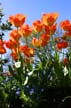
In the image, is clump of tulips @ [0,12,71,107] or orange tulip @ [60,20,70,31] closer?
clump of tulips @ [0,12,71,107]

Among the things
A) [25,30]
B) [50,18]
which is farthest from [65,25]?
[25,30]

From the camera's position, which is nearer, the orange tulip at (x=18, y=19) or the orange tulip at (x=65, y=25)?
the orange tulip at (x=18, y=19)

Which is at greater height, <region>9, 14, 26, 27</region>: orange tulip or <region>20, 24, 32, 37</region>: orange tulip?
<region>9, 14, 26, 27</region>: orange tulip

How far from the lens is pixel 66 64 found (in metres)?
4.02

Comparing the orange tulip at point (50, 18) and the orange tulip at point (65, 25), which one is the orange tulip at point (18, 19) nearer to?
the orange tulip at point (50, 18)

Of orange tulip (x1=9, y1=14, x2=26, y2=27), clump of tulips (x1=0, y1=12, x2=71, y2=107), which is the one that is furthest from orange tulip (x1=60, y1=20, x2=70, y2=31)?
orange tulip (x1=9, y1=14, x2=26, y2=27)

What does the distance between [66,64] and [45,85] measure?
48cm

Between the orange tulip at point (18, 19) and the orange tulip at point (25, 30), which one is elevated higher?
the orange tulip at point (18, 19)

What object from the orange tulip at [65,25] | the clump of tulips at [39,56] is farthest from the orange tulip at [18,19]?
the orange tulip at [65,25]

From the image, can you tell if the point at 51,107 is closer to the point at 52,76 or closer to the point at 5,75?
the point at 52,76

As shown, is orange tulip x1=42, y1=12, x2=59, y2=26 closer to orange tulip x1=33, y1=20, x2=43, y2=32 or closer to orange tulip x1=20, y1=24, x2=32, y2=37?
orange tulip x1=33, y1=20, x2=43, y2=32

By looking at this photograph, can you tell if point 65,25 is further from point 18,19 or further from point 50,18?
point 18,19

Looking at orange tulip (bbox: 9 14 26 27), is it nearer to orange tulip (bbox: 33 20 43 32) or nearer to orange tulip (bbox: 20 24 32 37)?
orange tulip (bbox: 20 24 32 37)

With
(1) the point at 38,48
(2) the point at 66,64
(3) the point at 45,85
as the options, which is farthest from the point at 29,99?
(1) the point at 38,48
